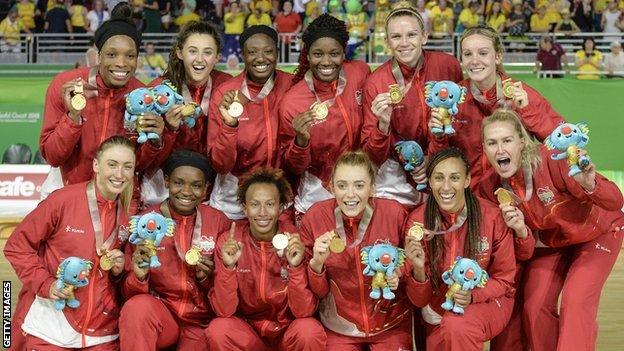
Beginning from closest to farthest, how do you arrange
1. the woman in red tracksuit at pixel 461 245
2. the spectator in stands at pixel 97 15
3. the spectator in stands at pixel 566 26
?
the woman in red tracksuit at pixel 461 245
the spectator in stands at pixel 566 26
the spectator in stands at pixel 97 15

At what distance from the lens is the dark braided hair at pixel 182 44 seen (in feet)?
18.8

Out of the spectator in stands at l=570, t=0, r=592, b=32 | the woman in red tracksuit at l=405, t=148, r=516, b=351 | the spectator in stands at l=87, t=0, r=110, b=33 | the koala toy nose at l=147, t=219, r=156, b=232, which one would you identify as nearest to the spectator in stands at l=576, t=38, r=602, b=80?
the spectator in stands at l=570, t=0, r=592, b=32

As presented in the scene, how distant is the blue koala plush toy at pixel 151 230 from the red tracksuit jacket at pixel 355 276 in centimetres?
73

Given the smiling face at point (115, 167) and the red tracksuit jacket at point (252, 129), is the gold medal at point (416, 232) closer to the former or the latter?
the red tracksuit jacket at point (252, 129)

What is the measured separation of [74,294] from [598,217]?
107 inches

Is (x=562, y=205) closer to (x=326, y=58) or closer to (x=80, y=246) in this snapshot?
(x=326, y=58)

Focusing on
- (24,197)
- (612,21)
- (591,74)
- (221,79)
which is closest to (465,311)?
(221,79)

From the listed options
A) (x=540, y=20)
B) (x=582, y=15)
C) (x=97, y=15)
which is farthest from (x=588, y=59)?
(x=97, y=15)

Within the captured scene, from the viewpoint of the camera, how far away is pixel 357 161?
5309mm

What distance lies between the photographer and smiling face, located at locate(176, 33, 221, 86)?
5.66m

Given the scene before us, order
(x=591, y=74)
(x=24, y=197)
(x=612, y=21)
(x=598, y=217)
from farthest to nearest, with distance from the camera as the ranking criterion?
1. (x=612, y=21)
2. (x=591, y=74)
3. (x=24, y=197)
4. (x=598, y=217)

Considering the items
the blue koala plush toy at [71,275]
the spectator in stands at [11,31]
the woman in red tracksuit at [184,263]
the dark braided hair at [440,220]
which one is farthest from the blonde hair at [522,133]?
the spectator in stands at [11,31]

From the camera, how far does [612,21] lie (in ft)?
51.1

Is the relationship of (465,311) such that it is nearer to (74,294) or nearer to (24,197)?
(74,294)
